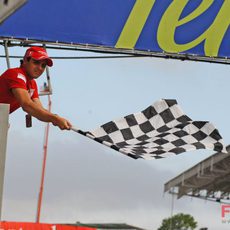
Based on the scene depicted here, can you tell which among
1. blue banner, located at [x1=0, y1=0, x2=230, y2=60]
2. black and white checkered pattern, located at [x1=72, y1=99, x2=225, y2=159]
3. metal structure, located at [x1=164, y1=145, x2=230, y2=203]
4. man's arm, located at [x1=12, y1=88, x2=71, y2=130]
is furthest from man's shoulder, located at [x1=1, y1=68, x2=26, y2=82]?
metal structure, located at [x1=164, y1=145, x2=230, y2=203]

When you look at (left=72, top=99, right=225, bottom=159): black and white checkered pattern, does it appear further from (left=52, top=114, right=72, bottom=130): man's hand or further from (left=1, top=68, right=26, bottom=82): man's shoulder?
(left=52, top=114, right=72, bottom=130): man's hand

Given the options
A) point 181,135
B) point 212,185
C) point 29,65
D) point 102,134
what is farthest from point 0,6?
point 212,185

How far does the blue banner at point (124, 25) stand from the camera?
830cm

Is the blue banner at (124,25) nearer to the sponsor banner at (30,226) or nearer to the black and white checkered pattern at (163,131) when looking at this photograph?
the black and white checkered pattern at (163,131)

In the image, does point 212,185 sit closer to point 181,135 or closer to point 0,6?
point 181,135

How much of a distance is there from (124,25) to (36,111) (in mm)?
5121

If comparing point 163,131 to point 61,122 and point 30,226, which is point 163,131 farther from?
point 30,226

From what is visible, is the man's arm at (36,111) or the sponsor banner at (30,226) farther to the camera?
the sponsor banner at (30,226)

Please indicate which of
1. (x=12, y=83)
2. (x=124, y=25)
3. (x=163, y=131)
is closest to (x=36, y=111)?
(x=12, y=83)

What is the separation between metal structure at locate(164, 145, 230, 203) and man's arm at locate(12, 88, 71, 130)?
29.1m

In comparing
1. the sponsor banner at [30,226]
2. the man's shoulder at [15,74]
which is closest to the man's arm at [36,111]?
the man's shoulder at [15,74]

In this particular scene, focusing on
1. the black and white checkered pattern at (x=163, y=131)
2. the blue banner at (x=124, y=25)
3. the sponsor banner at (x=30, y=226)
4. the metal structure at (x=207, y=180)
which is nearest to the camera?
the black and white checkered pattern at (x=163, y=131)

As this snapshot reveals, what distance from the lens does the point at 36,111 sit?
11.5 feet

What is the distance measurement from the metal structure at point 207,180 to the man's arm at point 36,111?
29.1m
